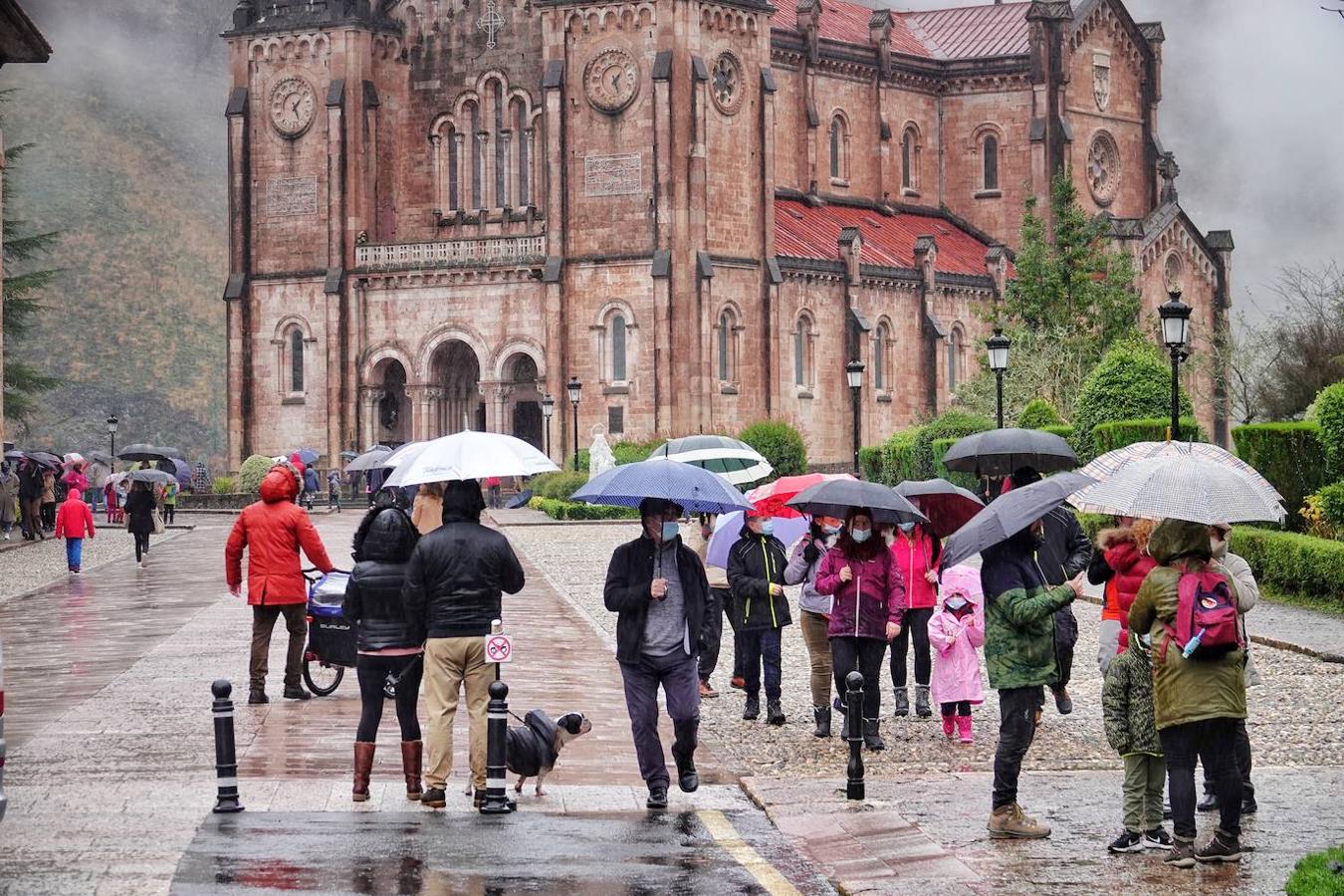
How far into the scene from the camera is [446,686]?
44.5 ft

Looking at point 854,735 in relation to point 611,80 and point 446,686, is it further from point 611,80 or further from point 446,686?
point 611,80

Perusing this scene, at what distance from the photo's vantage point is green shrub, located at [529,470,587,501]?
190ft

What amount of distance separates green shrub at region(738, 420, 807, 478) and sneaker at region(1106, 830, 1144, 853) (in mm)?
49685

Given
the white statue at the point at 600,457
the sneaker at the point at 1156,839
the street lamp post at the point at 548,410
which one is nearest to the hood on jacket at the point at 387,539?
the sneaker at the point at 1156,839

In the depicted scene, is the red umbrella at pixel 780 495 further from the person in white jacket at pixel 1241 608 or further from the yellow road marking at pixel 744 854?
the person in white jacket at pixel 1241 608

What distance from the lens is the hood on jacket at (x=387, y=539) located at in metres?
14.2

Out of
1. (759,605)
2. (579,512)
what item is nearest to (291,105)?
(579,512)

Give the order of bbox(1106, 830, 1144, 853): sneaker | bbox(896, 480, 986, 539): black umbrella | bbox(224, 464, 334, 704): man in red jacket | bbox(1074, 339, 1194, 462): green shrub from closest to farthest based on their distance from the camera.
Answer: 1. bbox(1106, 830, 1144, 853): sneaker
2. bbox(896, 480, 986, 539): black umbrella
3. bbox(224, 464, 334, 704): man in red jacket
4. bbox(1074, 339, 1194, 462): green shrub

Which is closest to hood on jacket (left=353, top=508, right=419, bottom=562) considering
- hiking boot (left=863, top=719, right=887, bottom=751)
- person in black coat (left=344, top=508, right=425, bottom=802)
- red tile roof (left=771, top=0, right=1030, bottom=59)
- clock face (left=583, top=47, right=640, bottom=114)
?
person in black coat (left=344, top=508, right=425, bottom=802)

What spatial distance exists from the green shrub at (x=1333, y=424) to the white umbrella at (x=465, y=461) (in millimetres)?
17779

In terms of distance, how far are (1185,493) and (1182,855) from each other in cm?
187

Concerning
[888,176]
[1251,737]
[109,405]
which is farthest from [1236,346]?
[109,405]

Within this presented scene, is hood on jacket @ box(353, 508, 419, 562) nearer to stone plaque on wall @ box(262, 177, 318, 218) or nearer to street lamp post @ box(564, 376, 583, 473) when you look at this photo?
street lamp post @ box(564, 376, 583, 473)

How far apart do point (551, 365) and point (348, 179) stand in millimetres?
9091
